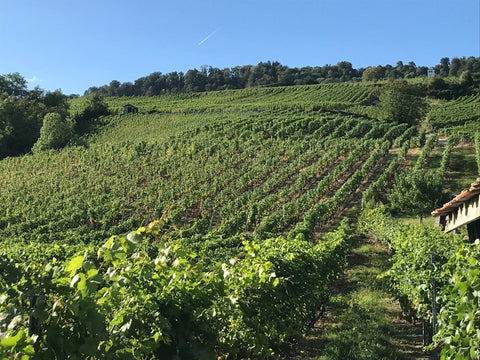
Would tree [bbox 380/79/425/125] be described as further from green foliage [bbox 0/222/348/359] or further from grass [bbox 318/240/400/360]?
green foliage [bbox 0/222/348/359]

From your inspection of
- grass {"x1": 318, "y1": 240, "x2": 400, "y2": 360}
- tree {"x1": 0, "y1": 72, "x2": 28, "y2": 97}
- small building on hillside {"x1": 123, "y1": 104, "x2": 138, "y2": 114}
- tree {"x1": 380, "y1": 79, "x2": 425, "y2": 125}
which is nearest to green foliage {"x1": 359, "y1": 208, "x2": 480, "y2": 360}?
grass {"x1": 318, "y1": 240, "x2": 400, "y2": 360}

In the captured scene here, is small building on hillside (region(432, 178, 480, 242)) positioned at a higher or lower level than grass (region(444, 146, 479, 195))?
higher

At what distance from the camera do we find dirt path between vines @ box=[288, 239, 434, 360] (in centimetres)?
627

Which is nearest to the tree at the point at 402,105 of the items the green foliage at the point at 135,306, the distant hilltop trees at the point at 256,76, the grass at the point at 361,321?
the grass at the point at 361,321

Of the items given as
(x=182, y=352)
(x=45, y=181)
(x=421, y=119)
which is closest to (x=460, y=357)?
(x=182, y=352)

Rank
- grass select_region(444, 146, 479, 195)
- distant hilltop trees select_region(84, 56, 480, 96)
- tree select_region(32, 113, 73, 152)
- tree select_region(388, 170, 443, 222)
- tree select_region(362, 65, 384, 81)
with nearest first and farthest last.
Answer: tree select_region(388, 170, 443, 222), grass select_region(444, 146, 479, 195), tree select_region(32, 113, 73, 152), tree select_region(362, 65, 384, 81), distant hilltop trees select_region(84, 56, 480, 96)

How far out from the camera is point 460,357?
234 cm

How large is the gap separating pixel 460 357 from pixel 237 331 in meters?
1.88

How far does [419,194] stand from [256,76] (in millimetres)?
102746

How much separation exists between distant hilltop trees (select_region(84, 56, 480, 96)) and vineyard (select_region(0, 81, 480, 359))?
37.4 m

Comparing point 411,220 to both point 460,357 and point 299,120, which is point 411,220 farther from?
point 299,120

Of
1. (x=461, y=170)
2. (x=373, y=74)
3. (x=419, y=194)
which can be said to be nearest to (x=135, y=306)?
(x=419, y=194)

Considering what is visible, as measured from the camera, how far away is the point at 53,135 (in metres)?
47.8

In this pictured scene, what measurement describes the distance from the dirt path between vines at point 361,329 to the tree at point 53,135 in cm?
4558
